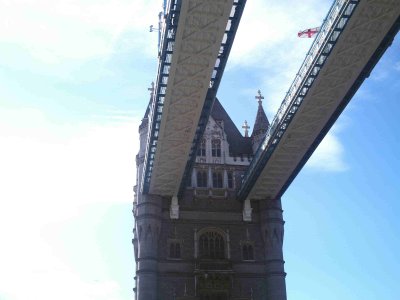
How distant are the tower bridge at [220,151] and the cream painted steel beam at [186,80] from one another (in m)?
0.08

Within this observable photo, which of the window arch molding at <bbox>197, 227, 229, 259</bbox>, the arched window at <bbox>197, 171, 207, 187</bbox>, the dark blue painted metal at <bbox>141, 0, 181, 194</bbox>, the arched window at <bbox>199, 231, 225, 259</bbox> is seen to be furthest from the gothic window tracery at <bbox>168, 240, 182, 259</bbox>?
the dark blue painted metal at <bbox>141, 0, 181, 194</bbox>

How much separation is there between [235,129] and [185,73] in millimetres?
26098

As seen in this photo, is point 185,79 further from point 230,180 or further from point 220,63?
point 230,180

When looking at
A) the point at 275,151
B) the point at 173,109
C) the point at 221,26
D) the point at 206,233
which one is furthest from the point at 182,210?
the point at 221,26

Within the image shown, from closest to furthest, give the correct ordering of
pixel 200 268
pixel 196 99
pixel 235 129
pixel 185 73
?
pixel 185 73
pixel 196 99
pixel 200 268
pixel 235 129

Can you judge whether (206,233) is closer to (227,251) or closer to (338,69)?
(227,251)

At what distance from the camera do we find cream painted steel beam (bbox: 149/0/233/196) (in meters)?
31.5

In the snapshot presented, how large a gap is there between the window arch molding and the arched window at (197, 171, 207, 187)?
4.96 meters

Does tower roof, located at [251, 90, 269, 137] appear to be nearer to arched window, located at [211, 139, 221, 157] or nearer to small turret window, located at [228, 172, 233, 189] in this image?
arched window, located at [211, 139, 221, 157]

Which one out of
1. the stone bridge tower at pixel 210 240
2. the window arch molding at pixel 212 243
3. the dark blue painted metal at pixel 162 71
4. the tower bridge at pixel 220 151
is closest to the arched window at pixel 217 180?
the stone bridge tower at pixel 210 240

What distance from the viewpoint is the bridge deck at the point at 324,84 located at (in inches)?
1283

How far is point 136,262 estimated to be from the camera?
2009 inches

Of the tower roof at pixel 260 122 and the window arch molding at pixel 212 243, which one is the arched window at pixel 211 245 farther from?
the tower roof at pixel 260 122

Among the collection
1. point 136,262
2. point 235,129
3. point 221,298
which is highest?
point 235,129
